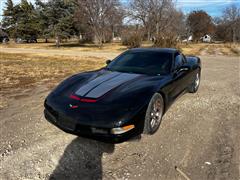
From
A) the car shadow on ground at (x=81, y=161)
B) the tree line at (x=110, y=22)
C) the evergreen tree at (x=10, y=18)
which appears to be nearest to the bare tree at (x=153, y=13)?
the tree line at (x=110, y=22)

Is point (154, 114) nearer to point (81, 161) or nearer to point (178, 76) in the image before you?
point (178, 76)

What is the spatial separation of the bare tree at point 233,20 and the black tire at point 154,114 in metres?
57.1

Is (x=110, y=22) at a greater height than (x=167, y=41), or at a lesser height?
greater

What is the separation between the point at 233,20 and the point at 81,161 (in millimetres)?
67031

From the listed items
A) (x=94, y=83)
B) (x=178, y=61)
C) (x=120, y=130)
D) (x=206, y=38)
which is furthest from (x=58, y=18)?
(x=206, y=38)

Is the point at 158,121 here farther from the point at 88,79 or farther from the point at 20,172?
the point at 20,172

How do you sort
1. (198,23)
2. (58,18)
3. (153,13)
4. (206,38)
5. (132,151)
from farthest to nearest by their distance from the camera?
1. (206,38)
2. (198,23)
3. (153,13)
4. (58,18)
5. (132,151)

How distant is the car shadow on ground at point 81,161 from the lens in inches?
111

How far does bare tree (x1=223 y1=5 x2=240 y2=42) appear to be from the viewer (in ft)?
182

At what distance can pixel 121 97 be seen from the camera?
3.38 metres

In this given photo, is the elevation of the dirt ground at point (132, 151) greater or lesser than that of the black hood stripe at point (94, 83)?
lesser

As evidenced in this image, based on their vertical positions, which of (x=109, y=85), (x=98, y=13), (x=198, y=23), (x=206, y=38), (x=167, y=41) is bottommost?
(x=109, y=85)

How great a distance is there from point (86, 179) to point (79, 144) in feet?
2.56

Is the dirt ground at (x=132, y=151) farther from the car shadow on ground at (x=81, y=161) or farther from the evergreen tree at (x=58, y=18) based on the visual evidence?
the evergreen tree at (x=58, y=18)
